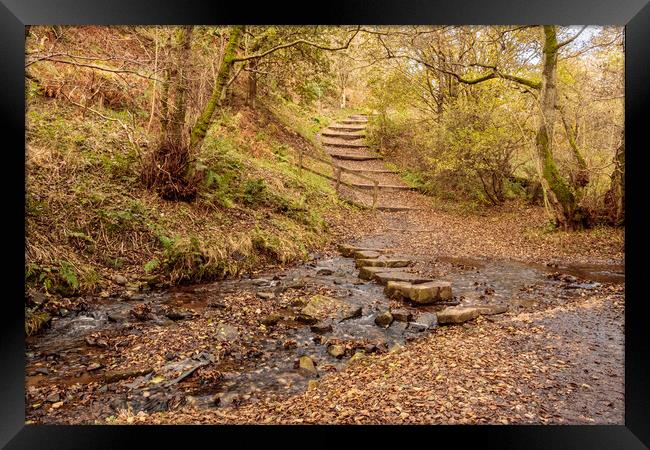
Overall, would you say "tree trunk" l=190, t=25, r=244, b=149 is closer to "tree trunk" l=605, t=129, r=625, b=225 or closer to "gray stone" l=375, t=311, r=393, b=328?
"gray stone" l=375, t=311, r=393, b=328

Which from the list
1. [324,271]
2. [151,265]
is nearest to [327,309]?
[324,271]

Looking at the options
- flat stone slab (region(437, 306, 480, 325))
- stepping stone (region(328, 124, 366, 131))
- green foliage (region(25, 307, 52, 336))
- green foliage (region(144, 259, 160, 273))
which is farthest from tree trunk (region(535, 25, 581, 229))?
stepping stone (region(328, 124, 366, 131))

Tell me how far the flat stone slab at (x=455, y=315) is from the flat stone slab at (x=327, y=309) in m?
1.01

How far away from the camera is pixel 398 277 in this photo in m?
5.70

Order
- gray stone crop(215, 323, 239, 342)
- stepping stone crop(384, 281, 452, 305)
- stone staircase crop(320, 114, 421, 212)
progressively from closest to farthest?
gray stone crop(215, 323, 239, 342)
stepping stone crop(384, 281, 452, 305)
stone staircase crop(320, 114, 421, 212)

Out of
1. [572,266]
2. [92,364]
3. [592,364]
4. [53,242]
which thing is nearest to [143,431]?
[92,364]

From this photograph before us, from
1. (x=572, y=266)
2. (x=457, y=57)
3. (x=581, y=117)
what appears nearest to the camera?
(x=572, y=266)

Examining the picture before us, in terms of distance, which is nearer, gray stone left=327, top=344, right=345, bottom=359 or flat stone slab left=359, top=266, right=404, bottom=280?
gray stone left=327, top=344, right=345, bottom=359

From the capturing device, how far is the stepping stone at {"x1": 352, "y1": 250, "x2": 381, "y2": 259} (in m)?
6.91

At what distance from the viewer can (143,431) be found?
2646mm

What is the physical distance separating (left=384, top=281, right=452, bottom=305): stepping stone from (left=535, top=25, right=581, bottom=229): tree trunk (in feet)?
14.5

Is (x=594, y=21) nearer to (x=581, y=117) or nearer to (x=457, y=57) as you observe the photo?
(x=581, y=117)

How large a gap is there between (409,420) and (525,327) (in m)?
2.01

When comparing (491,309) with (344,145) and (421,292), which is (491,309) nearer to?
(421,292)
